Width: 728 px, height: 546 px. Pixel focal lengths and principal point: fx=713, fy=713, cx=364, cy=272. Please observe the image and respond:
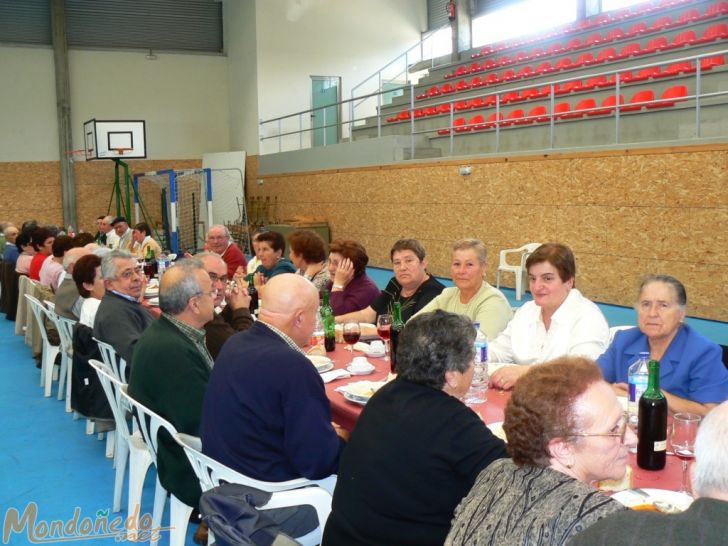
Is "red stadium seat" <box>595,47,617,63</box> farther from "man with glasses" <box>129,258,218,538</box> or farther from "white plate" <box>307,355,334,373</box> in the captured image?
"man with glasses" <box>129,258,218,538</box>

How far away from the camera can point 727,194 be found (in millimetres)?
7961

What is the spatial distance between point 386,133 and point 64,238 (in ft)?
32.8

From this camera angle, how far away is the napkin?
3238 millimetres

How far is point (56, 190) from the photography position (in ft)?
62.6

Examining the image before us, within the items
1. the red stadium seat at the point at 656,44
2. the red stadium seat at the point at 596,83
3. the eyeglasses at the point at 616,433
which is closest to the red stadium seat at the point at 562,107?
the red stadium seat at the point at 596,83

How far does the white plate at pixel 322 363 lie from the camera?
3.41 metres

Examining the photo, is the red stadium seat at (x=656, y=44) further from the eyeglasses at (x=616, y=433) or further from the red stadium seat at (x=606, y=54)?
the eyeglasses at (x=616, y=433)

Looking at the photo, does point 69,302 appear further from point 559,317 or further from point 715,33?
point 715,33

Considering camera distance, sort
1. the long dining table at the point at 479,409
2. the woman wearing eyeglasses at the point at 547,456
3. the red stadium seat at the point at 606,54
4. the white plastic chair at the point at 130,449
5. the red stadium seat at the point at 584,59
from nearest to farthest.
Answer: the woman wearing eyeglasses at the point at 547,456 < the long dining table at the point at 479,409 < the white plastic chair at the point at 130,449 < the red stadium seat at the point at 606,54 < the red stadium seat at the point at 584,59

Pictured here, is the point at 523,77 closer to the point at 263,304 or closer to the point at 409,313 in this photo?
the point at 409,313

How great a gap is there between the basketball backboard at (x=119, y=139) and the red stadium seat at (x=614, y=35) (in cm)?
1034

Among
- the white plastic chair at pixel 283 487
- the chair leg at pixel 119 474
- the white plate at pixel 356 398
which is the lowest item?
the chair leg at pixel 119 474

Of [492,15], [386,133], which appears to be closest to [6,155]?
[386,133]

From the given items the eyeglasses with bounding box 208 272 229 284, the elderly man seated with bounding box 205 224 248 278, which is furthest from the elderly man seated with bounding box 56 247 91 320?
the elderly man seated with bounding box 205 224 248 278
